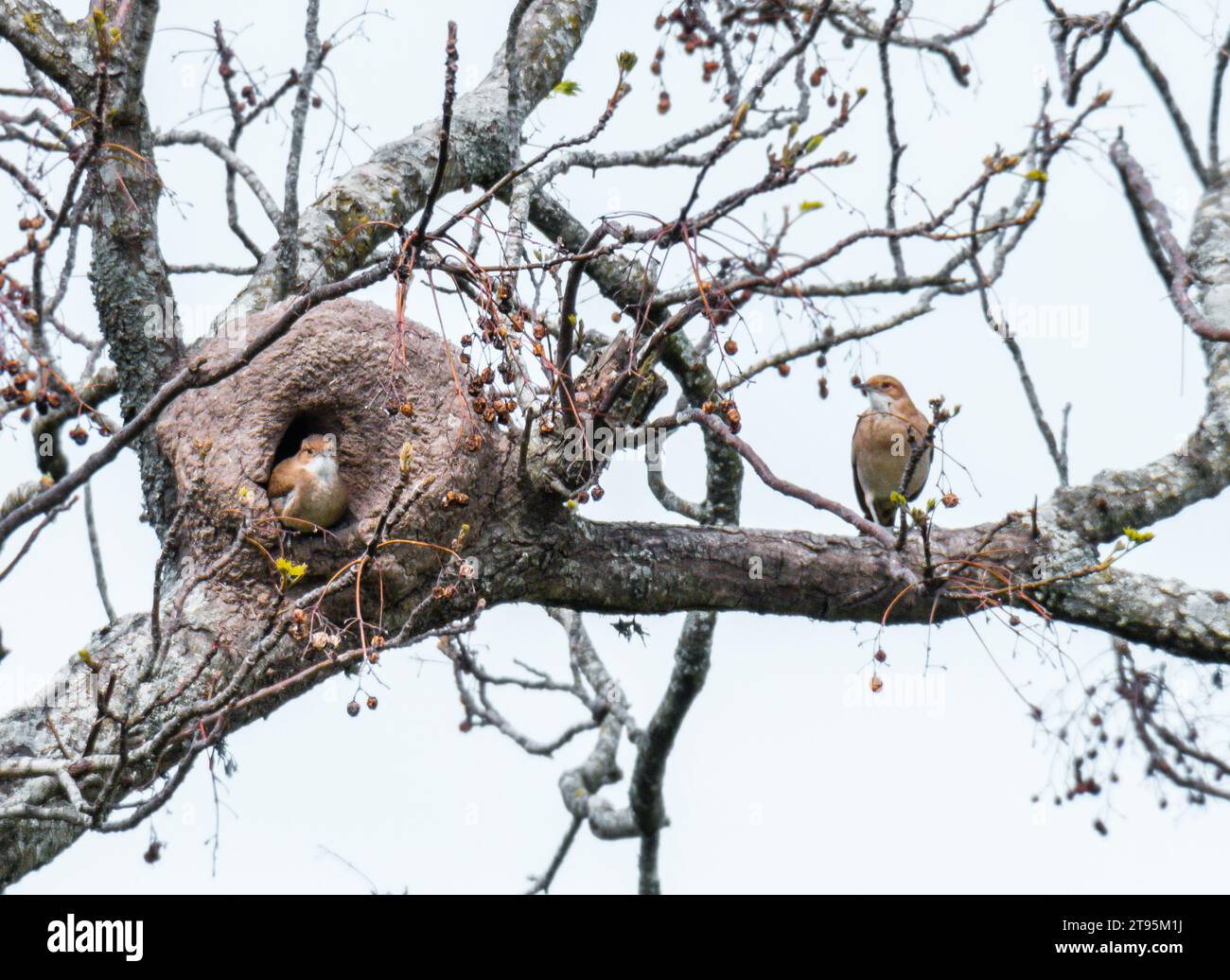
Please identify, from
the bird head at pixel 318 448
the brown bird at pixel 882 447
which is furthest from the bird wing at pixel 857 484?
the bird head at pixel 318 448

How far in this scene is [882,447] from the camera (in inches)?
302

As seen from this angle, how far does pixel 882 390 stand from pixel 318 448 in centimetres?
426

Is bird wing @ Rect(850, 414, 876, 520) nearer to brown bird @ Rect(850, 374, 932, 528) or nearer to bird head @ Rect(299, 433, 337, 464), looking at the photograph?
brown bird @ Rect(850, 374, 932, 528)

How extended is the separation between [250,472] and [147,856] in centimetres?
150

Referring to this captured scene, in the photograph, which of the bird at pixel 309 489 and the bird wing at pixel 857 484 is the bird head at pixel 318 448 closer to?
the bird at pixel 309 489

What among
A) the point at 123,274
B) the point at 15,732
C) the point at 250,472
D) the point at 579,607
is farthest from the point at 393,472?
the point at 15,732

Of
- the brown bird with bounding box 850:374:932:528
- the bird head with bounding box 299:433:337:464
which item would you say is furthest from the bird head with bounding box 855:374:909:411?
the bird head with bounding box 299:433:337:464

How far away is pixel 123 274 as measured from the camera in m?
4.48

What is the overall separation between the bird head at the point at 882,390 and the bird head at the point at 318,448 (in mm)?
4080

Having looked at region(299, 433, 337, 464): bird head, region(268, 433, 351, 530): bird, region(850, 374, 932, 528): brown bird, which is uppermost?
region(850, 374, 932, 528): brown bird

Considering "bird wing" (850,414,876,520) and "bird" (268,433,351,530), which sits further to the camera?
"bird wing" (850,414,876,520)

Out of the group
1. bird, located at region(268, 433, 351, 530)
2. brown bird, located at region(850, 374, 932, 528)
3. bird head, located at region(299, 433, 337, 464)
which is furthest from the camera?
brown bird, located at region(850, 374, 932, 528)

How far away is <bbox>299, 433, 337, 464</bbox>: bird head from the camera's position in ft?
15.1

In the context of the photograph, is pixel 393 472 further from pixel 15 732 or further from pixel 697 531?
pixel 15 732
